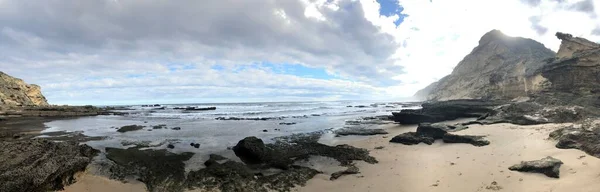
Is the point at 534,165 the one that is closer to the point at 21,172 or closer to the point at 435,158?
the point at 435,158

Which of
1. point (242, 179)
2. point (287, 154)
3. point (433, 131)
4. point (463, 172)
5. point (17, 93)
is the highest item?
point (17, 93)

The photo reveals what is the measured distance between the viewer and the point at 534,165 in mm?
10688

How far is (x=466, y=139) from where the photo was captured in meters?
16.7

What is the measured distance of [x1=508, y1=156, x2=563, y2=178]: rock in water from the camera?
397 inches

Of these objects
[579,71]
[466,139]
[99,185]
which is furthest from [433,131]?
[579,71]

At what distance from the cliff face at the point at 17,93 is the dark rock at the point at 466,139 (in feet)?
235

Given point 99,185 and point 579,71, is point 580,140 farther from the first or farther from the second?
point 579,71

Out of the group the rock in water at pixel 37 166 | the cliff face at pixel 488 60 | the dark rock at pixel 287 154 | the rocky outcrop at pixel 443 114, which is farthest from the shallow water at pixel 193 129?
the cliff face at pixel 488 60

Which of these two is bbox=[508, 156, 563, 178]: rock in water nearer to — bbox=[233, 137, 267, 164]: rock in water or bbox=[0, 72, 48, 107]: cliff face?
bbox=[233, 137, 267, 164]: rock in water

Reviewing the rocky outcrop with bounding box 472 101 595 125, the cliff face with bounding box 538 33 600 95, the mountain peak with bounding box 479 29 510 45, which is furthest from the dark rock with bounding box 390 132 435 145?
the mountain peak with bounding box 479 29 510 45

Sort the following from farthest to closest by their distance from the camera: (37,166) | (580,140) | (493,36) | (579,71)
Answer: (493,36) < (579,71) < (580,140) < (37,166)

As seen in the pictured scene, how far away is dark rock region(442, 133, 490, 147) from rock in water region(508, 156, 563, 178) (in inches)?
189

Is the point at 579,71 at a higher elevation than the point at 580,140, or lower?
higher

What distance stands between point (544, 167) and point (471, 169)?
224 cm
